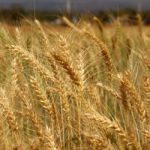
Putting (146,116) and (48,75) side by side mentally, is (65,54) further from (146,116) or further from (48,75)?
(146,116)

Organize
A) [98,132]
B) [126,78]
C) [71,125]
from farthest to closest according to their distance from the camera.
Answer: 1. [71,125]
2. [98,132]
3. [126,78]

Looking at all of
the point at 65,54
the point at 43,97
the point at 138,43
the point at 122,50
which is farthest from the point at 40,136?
the point at 138,43

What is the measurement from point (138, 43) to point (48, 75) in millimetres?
3264

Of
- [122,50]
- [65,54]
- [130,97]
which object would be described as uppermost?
[65,54]

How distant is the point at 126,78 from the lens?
71.4 inches

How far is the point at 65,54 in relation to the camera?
1.89 metres

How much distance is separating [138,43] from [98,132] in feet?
11.0

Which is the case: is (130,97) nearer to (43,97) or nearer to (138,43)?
(43,97)

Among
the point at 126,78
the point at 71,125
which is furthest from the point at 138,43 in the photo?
the point at 126,78

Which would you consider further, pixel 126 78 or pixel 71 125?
pixel 71 125

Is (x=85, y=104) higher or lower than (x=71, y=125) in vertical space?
higher

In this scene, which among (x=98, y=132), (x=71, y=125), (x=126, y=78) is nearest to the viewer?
(x=126, y=78)

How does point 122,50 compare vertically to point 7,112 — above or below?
below

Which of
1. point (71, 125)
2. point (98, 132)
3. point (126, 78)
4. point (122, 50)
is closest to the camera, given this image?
point (126, 78)
